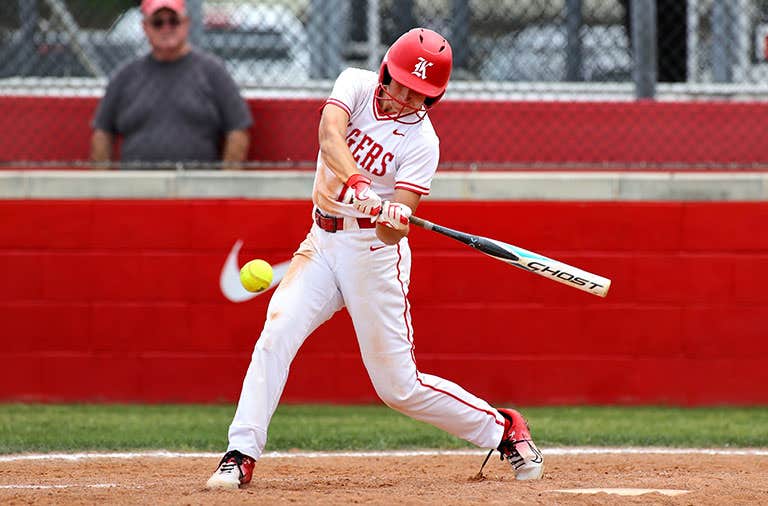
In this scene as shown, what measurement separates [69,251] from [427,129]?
345 cm

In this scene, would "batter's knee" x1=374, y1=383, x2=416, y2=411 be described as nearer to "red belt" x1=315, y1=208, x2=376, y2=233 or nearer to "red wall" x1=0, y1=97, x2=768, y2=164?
"red belt" x1=315, y1=208, x2=376, y2=233

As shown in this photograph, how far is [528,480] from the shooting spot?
5.47 meters

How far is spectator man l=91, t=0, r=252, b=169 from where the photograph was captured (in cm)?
797

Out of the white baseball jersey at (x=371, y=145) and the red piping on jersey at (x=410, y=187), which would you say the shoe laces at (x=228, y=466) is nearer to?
the white baseball jersey at (x=371, y=145)

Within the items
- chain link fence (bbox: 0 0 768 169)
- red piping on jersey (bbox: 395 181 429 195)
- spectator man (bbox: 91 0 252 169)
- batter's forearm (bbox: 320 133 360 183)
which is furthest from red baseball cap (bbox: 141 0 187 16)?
red piping on jersey (bbox: 395 181 429 195)

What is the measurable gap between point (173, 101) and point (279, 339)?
329cm

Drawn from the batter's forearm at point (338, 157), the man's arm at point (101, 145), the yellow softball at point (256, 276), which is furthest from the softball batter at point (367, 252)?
the man's arm at point (101, 145)

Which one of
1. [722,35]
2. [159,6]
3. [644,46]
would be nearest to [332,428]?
[159,6]

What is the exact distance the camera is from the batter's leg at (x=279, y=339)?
504 centimetres

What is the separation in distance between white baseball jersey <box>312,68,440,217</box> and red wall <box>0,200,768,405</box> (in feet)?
9.02

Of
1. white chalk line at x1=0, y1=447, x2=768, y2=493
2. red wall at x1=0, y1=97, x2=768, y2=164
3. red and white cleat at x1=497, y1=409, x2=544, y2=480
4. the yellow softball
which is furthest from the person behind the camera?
red wall at x1=0, y1=97, x2=768, y2=164

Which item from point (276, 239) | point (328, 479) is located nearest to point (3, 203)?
point (276, 239)

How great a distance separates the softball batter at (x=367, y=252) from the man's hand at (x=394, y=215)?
0.15 ft

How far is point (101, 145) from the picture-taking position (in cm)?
823
